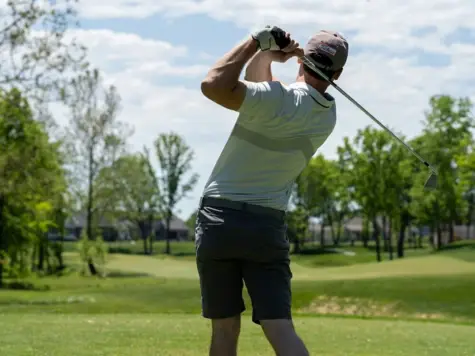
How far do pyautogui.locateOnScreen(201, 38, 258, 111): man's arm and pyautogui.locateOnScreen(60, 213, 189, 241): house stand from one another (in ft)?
355

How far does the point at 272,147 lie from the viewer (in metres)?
4.96

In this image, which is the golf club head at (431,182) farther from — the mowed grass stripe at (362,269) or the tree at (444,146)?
the tree at (444,146)

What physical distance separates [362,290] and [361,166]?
4348cm

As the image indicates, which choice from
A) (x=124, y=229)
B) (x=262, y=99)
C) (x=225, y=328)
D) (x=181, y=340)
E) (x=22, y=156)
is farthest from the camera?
(x=124, y=229)

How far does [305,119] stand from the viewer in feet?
16.3

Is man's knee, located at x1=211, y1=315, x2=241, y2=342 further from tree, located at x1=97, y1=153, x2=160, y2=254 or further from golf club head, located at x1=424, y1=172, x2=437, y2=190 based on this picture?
tree, located at x1=97, y1=153, x2=160, y2=254

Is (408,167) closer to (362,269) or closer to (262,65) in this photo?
(362,269)

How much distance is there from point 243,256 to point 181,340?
5.73 m

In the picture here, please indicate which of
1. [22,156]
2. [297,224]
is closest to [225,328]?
[22,156]

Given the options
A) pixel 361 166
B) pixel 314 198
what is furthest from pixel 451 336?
pixel 314 198

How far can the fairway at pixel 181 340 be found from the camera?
30.9 feet

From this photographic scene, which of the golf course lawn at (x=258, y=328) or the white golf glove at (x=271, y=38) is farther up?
the white golf glove at (x=271, y=38)

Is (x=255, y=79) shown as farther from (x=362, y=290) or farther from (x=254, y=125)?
(x=362, y=290)

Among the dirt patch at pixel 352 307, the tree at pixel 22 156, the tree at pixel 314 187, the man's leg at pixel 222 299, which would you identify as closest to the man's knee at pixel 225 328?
the man's leg at pixel 222 299
